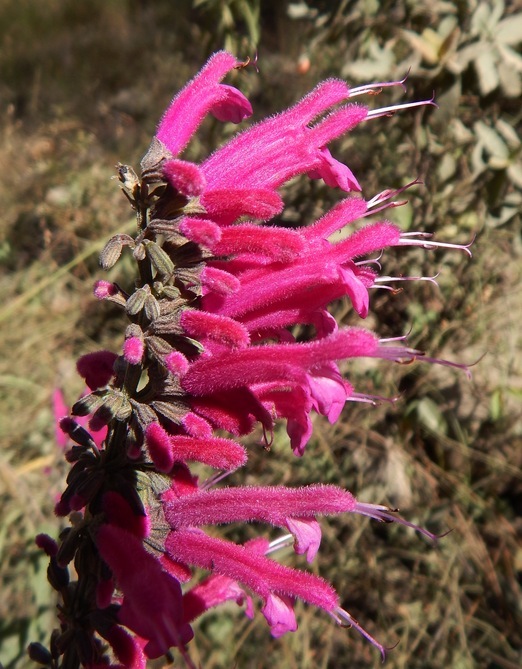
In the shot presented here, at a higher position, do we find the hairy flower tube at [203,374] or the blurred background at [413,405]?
the hairy flower tube at [203,374]

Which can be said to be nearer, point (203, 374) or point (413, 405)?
point (203, 374)

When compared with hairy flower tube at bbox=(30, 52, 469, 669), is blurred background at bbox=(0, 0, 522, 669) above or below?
below

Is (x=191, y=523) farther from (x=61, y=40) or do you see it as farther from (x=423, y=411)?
(x=61, y=40)

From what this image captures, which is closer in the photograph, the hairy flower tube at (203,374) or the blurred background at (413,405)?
the hairy flower tube at (203,374)

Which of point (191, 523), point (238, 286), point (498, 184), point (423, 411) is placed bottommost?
point (423, 411)

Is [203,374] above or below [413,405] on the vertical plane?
above

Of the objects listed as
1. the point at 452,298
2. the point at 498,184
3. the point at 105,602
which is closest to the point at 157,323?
the point at 105,602

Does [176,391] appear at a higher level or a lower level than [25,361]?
higher

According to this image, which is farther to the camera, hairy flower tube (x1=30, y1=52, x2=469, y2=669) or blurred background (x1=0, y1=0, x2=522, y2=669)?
blurred background (x1=0, y1=0, x2=522, y2=669)
